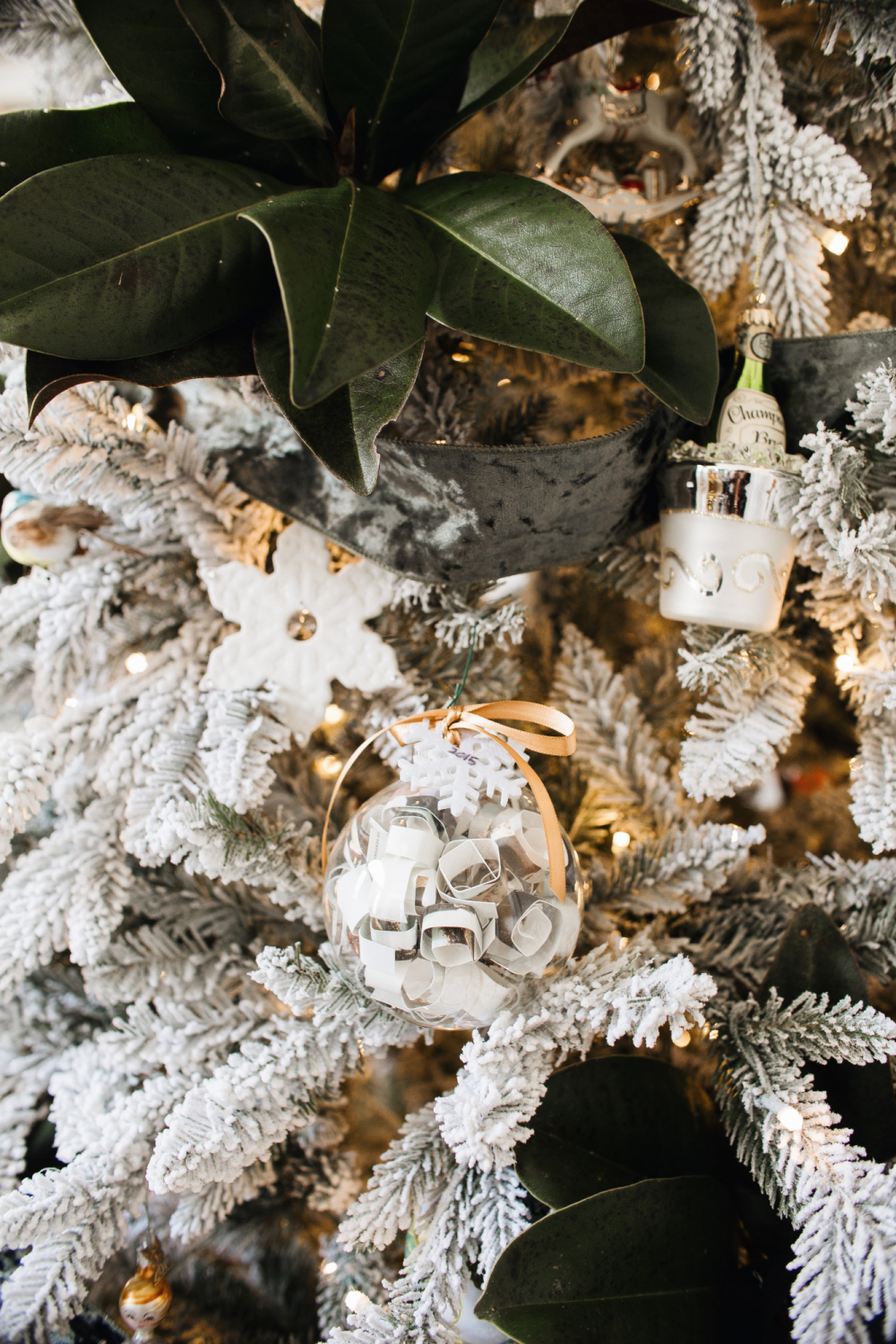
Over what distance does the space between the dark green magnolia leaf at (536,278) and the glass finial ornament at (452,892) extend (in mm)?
216

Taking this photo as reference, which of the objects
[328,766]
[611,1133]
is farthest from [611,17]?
[611,1133]

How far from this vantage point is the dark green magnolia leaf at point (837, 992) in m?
0.48

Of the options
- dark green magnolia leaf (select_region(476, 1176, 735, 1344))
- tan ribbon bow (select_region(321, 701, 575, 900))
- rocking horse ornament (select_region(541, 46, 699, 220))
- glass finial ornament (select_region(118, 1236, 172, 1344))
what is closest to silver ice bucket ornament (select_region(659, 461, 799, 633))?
tan ribbon bow (select_region(321, 701, 575, 900))

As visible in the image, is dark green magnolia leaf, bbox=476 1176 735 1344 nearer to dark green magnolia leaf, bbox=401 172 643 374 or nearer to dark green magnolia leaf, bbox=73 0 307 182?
dark green magnolia leaf, bbox=401 172 643 374

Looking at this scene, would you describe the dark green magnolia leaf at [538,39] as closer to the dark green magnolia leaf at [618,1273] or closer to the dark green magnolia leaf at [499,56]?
the dark green magnolia leaf at [499,56]

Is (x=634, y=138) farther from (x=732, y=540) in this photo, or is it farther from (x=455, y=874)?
(x=455, y=874)

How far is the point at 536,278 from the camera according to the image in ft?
1.25

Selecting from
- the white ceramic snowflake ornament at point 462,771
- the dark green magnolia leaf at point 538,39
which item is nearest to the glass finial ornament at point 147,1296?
the white ceramic snowflake ornament at point 462,771

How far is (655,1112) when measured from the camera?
0.50m

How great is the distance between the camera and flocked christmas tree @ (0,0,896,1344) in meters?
0.43

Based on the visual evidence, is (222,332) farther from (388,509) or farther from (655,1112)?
(655,1112)

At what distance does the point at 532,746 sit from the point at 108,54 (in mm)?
431

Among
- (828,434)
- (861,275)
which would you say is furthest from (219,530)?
(861,275)

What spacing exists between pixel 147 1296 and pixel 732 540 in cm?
67
